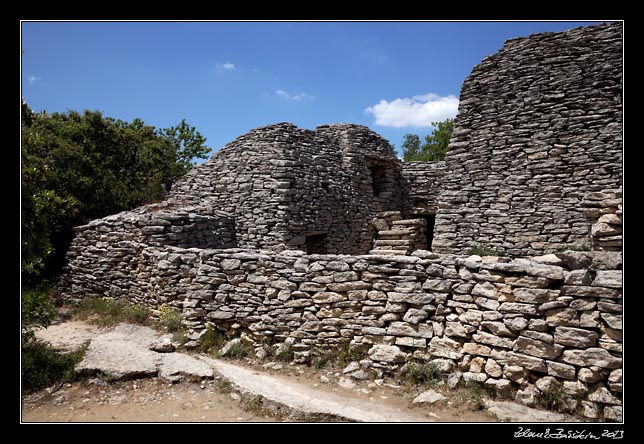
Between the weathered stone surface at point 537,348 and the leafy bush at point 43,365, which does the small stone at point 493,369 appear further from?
the leafy bush at point 43,365

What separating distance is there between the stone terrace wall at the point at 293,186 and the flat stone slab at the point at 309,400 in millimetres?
7168

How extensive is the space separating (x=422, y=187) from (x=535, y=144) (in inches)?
295

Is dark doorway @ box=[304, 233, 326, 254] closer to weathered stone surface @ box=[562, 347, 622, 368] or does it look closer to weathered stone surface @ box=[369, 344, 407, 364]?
weathered stone surface @ box=[369, 344, 407, 364]

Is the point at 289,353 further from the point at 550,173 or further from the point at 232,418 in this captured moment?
the point at 550,173

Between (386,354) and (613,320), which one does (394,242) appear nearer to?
(386,354)

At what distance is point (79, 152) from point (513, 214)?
1431 cm

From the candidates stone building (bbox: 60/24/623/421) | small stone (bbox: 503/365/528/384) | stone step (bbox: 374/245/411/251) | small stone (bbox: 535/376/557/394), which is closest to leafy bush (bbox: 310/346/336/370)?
stone building (bbox: 60/24/623/421)

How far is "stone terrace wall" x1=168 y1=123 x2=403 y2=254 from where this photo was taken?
40.0ft

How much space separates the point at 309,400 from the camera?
4.28 metres

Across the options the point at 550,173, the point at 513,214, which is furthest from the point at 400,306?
the point at 550,173

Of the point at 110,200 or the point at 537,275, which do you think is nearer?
the point at 537,275

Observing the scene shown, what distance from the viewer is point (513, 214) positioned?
851cm

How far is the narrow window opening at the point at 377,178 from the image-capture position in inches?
611

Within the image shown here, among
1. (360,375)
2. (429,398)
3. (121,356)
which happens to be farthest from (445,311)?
(121,356)
